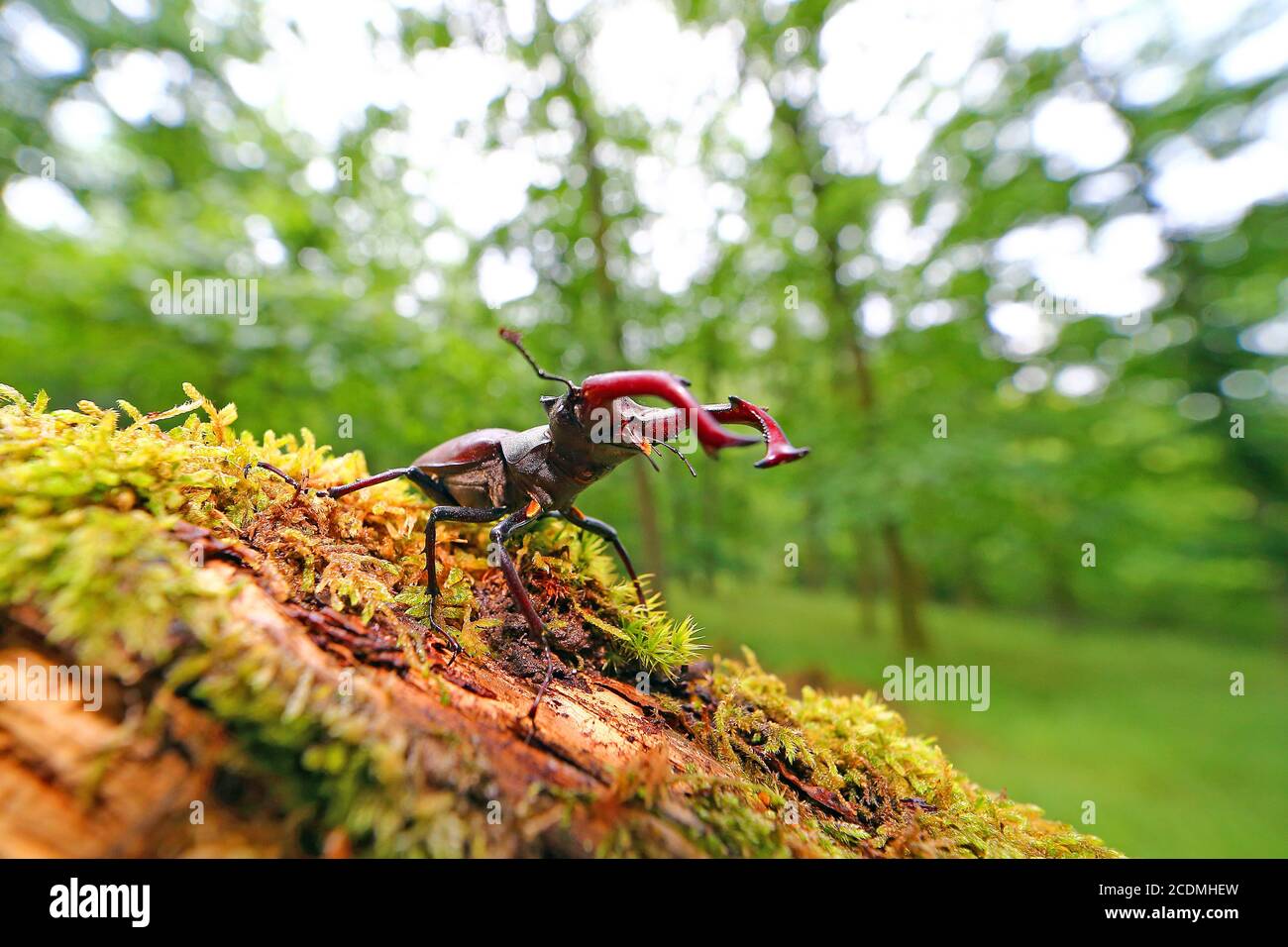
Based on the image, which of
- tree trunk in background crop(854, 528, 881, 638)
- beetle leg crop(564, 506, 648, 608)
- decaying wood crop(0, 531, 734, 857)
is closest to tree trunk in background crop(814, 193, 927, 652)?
tree trunk in background crop(854, 528, 881, 638)

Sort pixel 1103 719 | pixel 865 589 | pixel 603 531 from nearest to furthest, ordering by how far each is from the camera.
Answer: pixel 603 531
pixel 1103 719
pixel 865 589

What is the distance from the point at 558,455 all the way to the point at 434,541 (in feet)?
1.42

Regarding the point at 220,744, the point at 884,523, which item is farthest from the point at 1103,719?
the point at 220,744

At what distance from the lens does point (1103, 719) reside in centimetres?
802

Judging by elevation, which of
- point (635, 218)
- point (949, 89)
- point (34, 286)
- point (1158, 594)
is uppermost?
point (949, 89)

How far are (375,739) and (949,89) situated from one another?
384 inches

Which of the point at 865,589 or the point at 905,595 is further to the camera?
the point at 865,589

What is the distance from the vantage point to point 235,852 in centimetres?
86

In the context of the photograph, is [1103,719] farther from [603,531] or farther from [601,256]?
[601,256]

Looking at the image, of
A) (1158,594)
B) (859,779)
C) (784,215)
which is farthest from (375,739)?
(1158,594)

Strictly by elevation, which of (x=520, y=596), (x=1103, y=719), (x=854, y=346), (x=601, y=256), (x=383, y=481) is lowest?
(x=1103, y=719)
